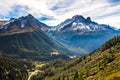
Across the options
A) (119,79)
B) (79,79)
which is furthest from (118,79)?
(79,79)

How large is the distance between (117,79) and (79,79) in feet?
153

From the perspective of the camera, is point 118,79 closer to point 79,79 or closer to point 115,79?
point 115,79

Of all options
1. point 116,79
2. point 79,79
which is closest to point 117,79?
point 116,79

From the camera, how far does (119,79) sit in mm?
188000

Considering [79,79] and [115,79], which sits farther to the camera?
[115,79]

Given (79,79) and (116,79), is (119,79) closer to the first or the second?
(116,79)

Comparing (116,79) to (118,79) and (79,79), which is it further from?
(79,79)

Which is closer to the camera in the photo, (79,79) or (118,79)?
(79,79)

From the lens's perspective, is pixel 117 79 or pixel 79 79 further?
pixel 117 79

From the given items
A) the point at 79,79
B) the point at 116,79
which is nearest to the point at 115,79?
the point at 116,79

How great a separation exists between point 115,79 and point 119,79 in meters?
7.26

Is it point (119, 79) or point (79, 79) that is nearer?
point (79, 79)

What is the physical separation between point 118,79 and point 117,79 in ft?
8.34

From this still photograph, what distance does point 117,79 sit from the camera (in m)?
192
